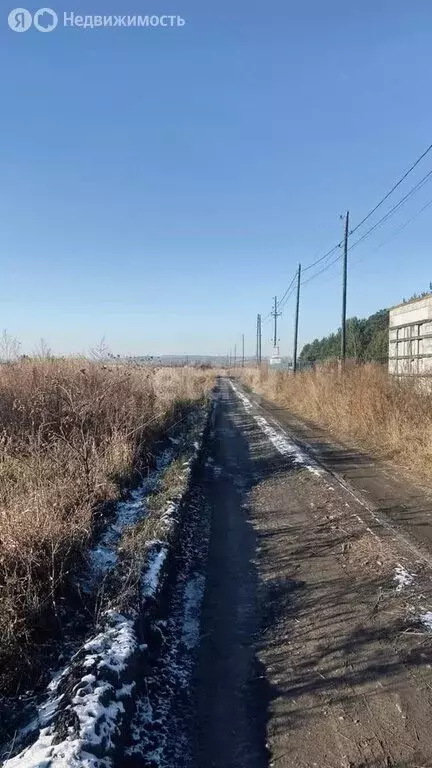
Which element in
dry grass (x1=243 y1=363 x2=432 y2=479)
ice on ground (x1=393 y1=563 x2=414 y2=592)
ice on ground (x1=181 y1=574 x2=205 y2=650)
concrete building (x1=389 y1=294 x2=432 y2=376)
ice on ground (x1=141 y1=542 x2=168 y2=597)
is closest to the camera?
ice on ground (x1=181 y1=574 x2=205 y2=650)

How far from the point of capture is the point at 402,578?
4.92 meters

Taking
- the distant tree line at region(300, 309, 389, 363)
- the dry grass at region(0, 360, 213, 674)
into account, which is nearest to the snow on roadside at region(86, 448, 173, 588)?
the dry grass at region(0, 360, 213, 674)

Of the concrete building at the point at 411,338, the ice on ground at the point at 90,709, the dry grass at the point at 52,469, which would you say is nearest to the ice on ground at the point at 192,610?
the ice on ground at the point at 90,709

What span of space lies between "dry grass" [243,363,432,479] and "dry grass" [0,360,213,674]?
5.12 m

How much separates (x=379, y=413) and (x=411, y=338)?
2.03 metres

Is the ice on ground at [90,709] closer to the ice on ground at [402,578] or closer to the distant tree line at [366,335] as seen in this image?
the ice on ground at [402,578]

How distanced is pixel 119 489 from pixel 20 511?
3.02 metres

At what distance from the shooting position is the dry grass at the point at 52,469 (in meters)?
4.00

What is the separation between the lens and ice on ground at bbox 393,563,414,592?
188 inches

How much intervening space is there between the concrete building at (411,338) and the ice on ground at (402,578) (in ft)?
26.2

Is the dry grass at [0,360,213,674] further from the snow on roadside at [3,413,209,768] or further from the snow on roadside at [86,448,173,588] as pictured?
the snow on roadside at [3,413,209,768]

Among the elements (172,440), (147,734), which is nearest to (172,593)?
(147,734)

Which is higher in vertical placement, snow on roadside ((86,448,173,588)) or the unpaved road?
snow on roadside ((86,448,173,588))

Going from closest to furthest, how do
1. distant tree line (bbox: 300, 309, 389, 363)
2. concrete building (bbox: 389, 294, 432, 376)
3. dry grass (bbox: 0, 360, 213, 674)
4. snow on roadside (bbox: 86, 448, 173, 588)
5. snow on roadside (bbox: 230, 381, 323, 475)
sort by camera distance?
dry grass (bbox: 0, 360, 213, 674)
snow on roadside (bbox: 86, 448, 173, 588)
snow on roadside (bbox: 230, 381, 323, 475)
concrete building (bbox: 389, 294, 432, 376)
distant tree line (bbox: 300, 309, 389, 363)
